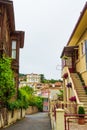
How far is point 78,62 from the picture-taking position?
93.0ft

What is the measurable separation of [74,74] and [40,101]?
48.1m

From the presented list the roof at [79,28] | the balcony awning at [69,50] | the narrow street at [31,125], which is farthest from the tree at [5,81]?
the balcony awning at [69,50]

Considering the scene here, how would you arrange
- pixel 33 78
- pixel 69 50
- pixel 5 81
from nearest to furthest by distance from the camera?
pixel 5 81
pixel 69 50
pixel 33 78

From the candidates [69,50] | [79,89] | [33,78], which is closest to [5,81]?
[79,89]

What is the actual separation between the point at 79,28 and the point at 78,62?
435cm

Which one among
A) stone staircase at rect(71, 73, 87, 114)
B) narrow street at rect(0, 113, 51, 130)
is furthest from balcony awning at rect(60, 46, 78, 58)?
narrow street at rect(0, 113, 51, 130)

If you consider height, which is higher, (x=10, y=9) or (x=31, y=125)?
(x=10, y=9)

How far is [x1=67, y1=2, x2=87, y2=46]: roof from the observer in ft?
70.3

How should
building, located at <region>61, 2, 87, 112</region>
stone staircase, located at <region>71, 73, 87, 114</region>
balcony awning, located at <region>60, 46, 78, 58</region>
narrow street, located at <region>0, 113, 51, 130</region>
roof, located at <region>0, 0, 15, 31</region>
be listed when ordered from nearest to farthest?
stone staircase, located at <region>71, 73, 87, 114</region>
building, located at <region>61, 2, 87, 112</region>
roof, located at <region>0, 0, 15, 31</region>
narrow street, located at <region>0, 113, 51, 130</region>
balcony awning, located at <region>60, 46, 78, 58</region>

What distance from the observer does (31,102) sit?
211ft

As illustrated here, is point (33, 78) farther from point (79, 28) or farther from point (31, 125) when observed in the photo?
point (79, 28)

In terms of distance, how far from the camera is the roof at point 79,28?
21.4 metres

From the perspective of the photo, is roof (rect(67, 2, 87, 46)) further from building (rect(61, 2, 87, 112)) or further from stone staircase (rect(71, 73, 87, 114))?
stone staircase (rect(71, 73, 87, 114))

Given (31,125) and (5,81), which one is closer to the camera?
(5,81)
